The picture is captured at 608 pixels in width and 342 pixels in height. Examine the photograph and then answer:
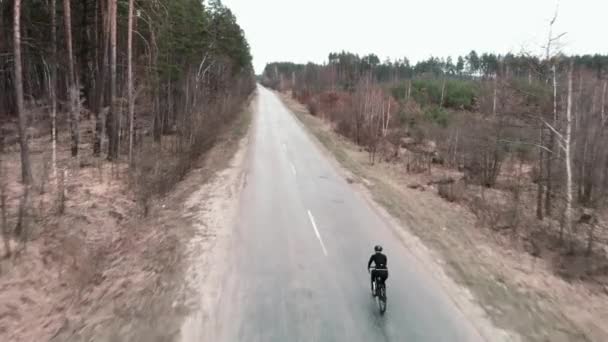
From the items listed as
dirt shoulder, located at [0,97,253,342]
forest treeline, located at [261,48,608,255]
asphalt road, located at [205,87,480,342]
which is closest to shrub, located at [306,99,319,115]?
forest treeline, located at [261,48,608,255]

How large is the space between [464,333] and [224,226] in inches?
291

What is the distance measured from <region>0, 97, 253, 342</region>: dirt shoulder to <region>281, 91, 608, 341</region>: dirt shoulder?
19.2 ft

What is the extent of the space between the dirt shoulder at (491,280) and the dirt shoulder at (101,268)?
584cm

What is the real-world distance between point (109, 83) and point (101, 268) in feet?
40.2

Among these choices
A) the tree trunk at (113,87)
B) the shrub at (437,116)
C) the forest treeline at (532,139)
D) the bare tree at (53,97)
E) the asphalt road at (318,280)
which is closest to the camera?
the asphalt road at (318,280)

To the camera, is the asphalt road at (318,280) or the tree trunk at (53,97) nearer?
the asphalt road at (318,280)

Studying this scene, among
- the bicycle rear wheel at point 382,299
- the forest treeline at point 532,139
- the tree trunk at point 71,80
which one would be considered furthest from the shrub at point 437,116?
the bicycle rear wheel at point 382,299

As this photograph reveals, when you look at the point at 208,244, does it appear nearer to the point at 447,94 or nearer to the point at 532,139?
the point at 532,139

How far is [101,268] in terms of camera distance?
10.1 m

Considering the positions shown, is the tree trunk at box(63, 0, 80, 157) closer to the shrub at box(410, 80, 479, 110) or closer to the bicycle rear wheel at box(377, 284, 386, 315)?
the bicycle rear wheel at box(377, 284, 386, 315)

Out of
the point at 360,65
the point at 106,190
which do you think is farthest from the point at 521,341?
the point at 360,65

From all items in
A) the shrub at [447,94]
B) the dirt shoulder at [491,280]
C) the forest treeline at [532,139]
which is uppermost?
the shrub at [447,94]

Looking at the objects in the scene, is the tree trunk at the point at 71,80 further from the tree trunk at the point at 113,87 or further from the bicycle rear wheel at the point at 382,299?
the bicycle rear wheel at the point at 382,299

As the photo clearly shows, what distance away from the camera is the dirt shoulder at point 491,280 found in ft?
25.6
